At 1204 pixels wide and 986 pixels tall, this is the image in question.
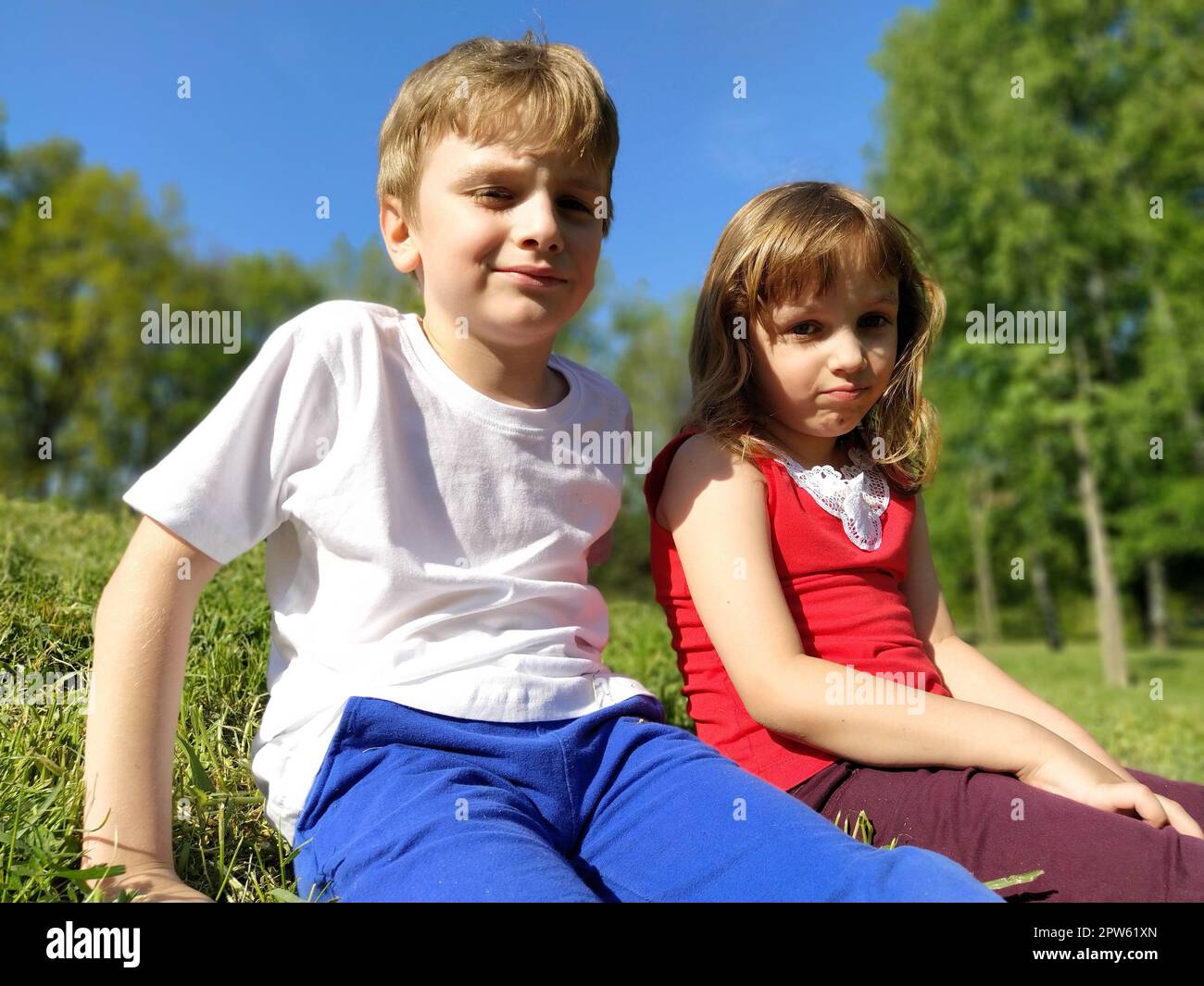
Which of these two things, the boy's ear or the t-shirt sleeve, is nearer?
the t-shirt sleeve

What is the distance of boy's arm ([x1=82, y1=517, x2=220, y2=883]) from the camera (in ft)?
5.66

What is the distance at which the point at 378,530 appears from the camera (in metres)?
1.92

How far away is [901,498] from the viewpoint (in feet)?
8.46

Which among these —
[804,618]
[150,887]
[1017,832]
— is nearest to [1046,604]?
[804,618]

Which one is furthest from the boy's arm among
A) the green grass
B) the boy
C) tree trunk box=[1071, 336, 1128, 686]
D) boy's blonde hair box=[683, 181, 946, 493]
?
tree trunk box=[1071, 336, 1128, 686]

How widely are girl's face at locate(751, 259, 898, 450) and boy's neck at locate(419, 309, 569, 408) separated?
0.53m

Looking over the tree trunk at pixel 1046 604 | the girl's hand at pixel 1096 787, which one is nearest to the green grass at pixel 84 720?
Result: the girl's hand at pixel 1096 787

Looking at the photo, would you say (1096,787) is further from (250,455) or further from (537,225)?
(250,455)

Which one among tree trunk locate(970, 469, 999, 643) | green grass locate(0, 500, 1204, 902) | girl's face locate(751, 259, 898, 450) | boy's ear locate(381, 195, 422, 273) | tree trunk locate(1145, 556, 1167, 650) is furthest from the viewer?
tree trunk locate(1145, 556, 1167, 650)

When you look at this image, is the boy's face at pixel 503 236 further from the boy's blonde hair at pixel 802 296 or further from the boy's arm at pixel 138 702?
the boy's arm at pixel 138 702

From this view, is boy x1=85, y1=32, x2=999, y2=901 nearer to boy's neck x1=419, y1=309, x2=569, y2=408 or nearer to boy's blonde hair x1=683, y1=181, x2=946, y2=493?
boy's neck x1=419, y1=309, x2=569, y2=408

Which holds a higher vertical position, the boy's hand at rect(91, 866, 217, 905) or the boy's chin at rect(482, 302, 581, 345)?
the boy's chin at rect(482, 302, 581, 345)

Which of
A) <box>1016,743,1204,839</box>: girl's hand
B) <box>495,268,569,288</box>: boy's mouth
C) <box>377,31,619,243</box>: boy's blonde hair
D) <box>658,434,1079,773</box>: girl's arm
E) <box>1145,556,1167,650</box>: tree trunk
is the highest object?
<box>377,31,619,243</box>: boy's blonde hair
